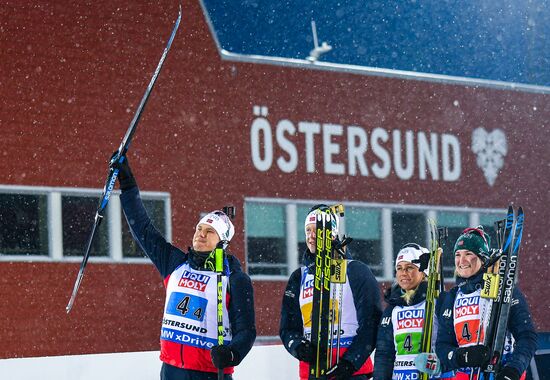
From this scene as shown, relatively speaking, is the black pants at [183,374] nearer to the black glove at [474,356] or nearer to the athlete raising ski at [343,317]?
the athlete raising ski at [343,317]

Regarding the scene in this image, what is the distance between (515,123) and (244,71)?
667 centimetres

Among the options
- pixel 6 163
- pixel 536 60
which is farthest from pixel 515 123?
pixel 6 163

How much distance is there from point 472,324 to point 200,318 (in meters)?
1.85

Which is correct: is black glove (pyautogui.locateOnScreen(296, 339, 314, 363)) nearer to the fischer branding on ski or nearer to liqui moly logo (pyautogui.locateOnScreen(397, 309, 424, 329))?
the fischer branding on ski

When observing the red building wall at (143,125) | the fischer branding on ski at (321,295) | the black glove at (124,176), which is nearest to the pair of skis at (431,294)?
the fischer branding on ski at (321,295)

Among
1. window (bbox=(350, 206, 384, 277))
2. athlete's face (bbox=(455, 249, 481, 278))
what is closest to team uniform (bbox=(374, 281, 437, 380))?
athlete's face (bbox=(455, 249, 481, 278))

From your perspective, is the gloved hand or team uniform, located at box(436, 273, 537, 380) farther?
the gloved hand

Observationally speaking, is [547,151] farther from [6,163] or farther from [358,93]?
[6,163]

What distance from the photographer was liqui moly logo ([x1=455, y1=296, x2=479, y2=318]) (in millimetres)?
7508

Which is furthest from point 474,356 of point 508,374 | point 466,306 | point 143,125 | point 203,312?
point 143,125

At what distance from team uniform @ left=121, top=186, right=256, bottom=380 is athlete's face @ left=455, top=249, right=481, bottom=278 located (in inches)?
60.6

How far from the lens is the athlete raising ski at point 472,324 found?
709cm

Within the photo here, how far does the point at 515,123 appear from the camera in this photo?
79.1 ft

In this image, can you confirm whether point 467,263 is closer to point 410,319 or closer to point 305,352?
point 410,319
